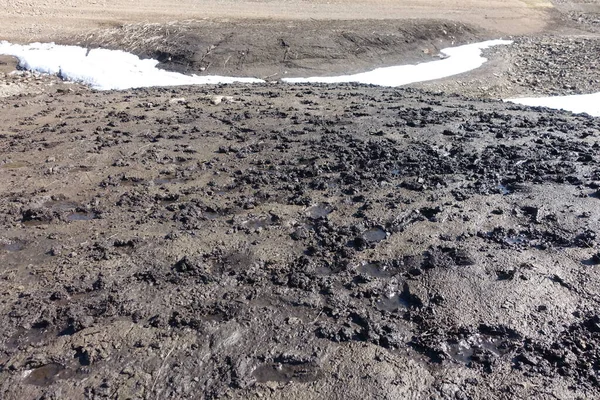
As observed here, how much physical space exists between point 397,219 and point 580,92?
14.6 m

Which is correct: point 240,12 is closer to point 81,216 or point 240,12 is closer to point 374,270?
point 81,216

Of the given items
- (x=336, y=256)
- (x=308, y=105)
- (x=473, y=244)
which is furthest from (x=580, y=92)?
(x=336, y=256)

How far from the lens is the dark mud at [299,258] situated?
548 centimetres

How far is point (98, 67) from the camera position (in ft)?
60.6

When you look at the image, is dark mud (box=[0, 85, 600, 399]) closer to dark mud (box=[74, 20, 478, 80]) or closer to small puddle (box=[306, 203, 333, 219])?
small puddle (box=[306, 203, 333, 219])

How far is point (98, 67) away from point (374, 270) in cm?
1513

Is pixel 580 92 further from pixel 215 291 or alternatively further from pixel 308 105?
pixel 215 291

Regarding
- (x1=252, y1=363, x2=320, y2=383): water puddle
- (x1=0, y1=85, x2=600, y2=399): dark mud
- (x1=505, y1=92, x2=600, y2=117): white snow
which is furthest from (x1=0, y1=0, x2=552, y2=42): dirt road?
(x1=252, y1=363, x2=320, y2=383): water puddle

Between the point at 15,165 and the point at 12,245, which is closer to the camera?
the point at 12,245

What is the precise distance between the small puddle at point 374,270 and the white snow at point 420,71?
13204mm

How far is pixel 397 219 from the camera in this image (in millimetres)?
8078

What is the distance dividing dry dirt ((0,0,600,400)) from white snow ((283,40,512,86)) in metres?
5.60

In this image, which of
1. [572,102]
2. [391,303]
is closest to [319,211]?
[391,303]

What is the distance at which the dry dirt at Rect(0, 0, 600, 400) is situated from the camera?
550 cm
